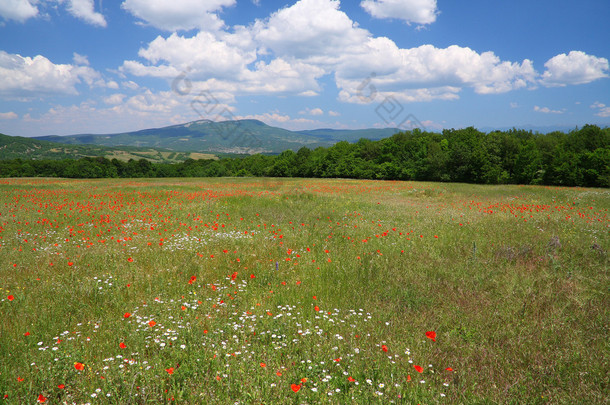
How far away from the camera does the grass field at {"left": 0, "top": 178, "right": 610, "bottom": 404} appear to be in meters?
3.15

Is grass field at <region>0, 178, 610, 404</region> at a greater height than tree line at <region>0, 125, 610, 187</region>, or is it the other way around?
tree line at <region>0, 125, 610, 187</region>

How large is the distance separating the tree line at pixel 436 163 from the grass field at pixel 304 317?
38.9m

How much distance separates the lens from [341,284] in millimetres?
5754

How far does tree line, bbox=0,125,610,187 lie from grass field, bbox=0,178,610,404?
38.9 metres

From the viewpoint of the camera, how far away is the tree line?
3831 cm

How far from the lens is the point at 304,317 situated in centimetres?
457

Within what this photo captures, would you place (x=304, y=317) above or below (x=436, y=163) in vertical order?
below

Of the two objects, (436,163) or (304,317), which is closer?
(304,317)

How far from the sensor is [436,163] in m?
51.1

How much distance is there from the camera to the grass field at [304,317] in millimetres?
3152

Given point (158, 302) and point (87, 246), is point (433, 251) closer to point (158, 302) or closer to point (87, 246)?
point (158, 302)

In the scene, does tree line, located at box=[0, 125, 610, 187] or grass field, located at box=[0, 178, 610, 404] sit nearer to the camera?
grass field, located at box=[0, 178, 610, 404]

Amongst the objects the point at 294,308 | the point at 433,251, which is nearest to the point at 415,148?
the point at 433,251

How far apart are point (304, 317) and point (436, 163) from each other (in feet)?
172
